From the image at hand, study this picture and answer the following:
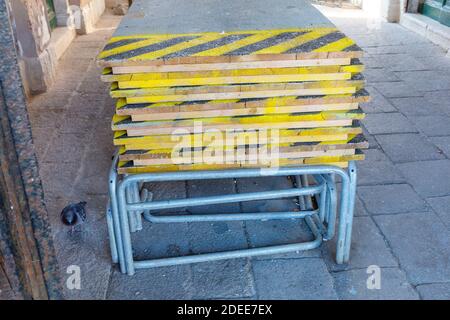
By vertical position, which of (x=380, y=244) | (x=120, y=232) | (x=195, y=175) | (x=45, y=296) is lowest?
(x=380, y=244)

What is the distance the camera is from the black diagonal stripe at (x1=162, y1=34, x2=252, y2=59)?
2.36 m

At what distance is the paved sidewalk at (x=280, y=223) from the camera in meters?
2.81

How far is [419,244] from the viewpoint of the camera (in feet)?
10.3

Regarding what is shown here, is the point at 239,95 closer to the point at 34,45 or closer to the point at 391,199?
the point at 391,199

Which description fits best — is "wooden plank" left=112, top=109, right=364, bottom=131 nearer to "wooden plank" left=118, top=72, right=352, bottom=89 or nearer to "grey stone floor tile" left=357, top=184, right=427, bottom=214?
"wooden plank" left=118, top=72, right=352, bottom=89

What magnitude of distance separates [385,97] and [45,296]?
4.65 m

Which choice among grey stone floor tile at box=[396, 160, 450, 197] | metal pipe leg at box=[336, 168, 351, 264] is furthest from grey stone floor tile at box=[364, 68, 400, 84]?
metal pipe leg at box=[336, 168, 351, 264]

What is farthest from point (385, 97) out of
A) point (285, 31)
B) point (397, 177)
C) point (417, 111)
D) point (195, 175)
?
point (195, 175)

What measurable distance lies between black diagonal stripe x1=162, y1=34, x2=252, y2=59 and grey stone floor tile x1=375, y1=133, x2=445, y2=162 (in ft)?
7.15

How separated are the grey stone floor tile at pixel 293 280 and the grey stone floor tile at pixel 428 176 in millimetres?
1249

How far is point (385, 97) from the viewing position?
5.44 m

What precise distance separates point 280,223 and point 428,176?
4.50ft

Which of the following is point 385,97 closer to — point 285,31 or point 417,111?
point 417,111

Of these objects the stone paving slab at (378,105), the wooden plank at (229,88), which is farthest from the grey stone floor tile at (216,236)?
the stone paving slab at (378,105)
